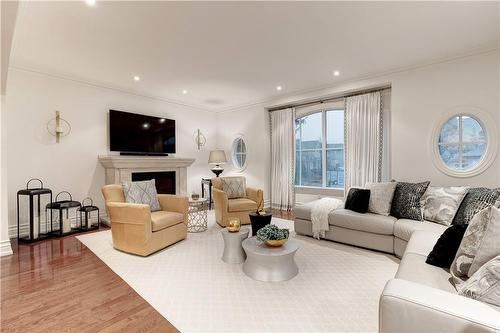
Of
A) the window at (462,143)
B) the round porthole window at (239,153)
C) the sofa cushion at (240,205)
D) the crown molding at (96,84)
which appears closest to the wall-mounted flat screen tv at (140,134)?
the crown molding at (96,84)

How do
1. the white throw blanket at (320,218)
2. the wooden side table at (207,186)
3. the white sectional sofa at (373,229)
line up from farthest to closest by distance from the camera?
the wooden side table at (207,186) → the white throw blanket at (320,218) → the white sectional sofa at (373,229)

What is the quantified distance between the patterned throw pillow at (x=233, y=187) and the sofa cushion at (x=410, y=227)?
268 cm

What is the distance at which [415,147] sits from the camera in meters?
3.98

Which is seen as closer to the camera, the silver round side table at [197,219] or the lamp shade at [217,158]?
the silver round side table at [197,219]

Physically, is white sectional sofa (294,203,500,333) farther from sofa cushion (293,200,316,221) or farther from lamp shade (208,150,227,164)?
lamp shade (208,150,227,164)

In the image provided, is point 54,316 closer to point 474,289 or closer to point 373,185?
point 474,289

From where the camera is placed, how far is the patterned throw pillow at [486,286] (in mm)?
1158

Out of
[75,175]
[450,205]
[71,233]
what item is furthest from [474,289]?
[75,175]

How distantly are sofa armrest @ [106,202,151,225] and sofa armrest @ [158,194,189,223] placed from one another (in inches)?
26.1

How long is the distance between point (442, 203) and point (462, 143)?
119 centimetres

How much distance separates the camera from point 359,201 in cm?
359

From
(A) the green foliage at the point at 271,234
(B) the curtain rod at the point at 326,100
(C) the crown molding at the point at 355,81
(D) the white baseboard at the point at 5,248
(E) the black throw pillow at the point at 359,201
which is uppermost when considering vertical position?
(C) the crown molding at the point at 355,81

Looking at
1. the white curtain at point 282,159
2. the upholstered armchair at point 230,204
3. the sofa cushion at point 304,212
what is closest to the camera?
the sofa cushion at point 304,212

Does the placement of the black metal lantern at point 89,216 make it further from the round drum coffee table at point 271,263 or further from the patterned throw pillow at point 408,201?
the patterned throw pillow at point 408,201
